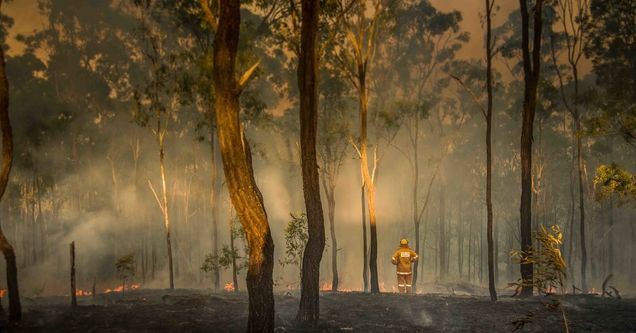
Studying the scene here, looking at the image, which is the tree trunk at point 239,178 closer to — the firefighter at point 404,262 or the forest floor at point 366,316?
the forest floor at point 366,316

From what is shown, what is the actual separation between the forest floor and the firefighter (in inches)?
83.5

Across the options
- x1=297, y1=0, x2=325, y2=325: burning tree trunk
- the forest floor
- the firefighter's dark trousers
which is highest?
x1=297, y1=0, x2=325, y2=325: burning tree trunk

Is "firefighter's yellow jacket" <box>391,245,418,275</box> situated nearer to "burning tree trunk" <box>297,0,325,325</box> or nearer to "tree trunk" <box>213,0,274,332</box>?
"burning tree trunk" <box>297,0,325,325</box>

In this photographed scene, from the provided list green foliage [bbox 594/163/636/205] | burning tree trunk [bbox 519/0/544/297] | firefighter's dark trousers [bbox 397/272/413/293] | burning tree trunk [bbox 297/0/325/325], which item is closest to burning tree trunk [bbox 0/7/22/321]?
burning tree trunk [bbox 297/0/325/325]

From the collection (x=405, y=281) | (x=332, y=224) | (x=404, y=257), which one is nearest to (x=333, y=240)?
(x=332, y=224)

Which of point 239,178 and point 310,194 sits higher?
point 239,178

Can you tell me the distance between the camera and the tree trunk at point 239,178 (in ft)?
24.5

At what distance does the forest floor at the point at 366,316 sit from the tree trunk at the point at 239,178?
88.9 inches

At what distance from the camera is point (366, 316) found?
Result: 38.2ft

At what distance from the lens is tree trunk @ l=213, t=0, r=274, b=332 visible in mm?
7469

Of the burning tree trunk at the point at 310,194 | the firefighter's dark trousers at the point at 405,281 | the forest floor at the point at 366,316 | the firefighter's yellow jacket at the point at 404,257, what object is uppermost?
the burning tree trunk at the point at 310,194

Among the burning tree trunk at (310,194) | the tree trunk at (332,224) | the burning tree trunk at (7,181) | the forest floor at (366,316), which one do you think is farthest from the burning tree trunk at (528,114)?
the burning tree trunk at (7,181)

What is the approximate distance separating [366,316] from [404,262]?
5.02 metres

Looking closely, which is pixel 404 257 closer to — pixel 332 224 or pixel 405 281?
pixel 405 281
